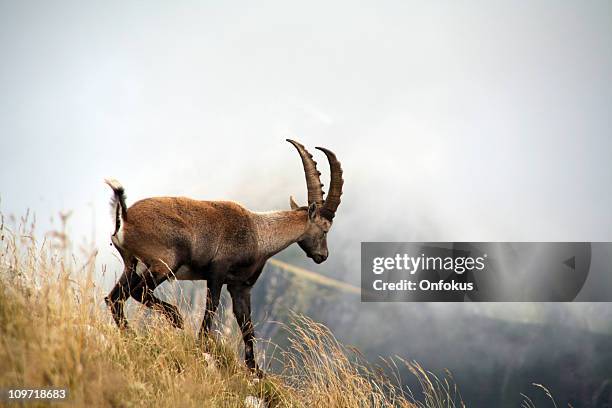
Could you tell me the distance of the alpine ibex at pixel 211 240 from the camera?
8.52m

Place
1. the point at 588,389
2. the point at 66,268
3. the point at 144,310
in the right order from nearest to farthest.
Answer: the point at 66,268 < the point at 144,310 < the point at 588,389

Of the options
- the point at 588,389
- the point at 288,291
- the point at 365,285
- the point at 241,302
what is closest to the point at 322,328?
the point at 241,302

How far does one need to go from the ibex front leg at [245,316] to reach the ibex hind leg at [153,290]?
107 centimetres

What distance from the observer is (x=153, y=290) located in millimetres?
8586

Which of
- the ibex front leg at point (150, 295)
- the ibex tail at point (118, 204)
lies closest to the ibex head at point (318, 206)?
the ibex front leg at point (150, 295)

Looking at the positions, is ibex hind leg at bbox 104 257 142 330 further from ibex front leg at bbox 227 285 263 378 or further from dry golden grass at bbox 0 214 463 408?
ibex front leg at bbox 227 285 263 378

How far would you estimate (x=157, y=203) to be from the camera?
890 cm

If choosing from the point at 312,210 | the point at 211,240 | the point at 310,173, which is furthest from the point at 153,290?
the point at 310,173

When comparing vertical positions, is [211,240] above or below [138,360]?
above

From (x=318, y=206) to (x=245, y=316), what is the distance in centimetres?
216

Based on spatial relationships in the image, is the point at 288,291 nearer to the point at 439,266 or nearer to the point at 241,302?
the point at 439,266

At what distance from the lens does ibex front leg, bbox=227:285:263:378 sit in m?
9.38

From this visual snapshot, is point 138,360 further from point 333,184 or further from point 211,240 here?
point 333,184

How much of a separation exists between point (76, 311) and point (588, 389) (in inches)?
3060
